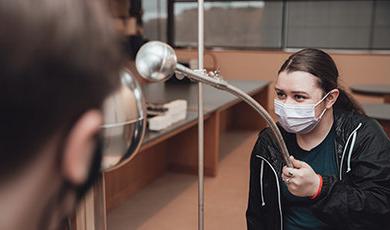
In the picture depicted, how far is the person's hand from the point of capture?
1277mm

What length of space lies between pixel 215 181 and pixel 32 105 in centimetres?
315

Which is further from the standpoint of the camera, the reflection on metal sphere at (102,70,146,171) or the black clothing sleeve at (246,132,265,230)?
the black clothing sleeve at (246,132,265,230)

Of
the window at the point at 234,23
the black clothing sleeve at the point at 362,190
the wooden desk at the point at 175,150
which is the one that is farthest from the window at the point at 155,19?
the black clothing sleeve at the point at 362,190

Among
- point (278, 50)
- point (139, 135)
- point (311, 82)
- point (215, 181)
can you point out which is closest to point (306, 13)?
point (278, 50)

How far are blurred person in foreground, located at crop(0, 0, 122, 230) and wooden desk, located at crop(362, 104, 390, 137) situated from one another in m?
2.95

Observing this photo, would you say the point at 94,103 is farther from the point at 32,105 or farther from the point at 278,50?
the point at 278,50

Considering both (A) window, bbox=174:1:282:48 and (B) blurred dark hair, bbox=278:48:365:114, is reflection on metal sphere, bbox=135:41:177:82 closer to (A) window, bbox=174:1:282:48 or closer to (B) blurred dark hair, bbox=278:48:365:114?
(B) blurred dark hair, bbox=278:48:365:114

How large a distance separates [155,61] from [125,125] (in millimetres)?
124

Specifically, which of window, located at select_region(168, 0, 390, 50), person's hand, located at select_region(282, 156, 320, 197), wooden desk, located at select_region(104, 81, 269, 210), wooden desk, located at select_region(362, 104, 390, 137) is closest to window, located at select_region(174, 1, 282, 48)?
window, located at select_region(168, 0, 390, 50)

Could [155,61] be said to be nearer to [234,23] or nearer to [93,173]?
[93,173]

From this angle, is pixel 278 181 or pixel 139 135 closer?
pixel 139 135

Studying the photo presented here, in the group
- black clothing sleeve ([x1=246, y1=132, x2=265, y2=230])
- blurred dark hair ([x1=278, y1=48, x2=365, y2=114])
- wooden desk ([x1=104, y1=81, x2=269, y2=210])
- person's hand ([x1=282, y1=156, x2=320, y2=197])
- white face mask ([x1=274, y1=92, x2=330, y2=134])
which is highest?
blurred dark hair ([x1=278, y1=48, x2=365, y2=114])

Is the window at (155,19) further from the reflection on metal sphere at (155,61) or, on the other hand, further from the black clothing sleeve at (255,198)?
the reflection on metal sphere at (155,61)

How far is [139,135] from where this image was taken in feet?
2.51
